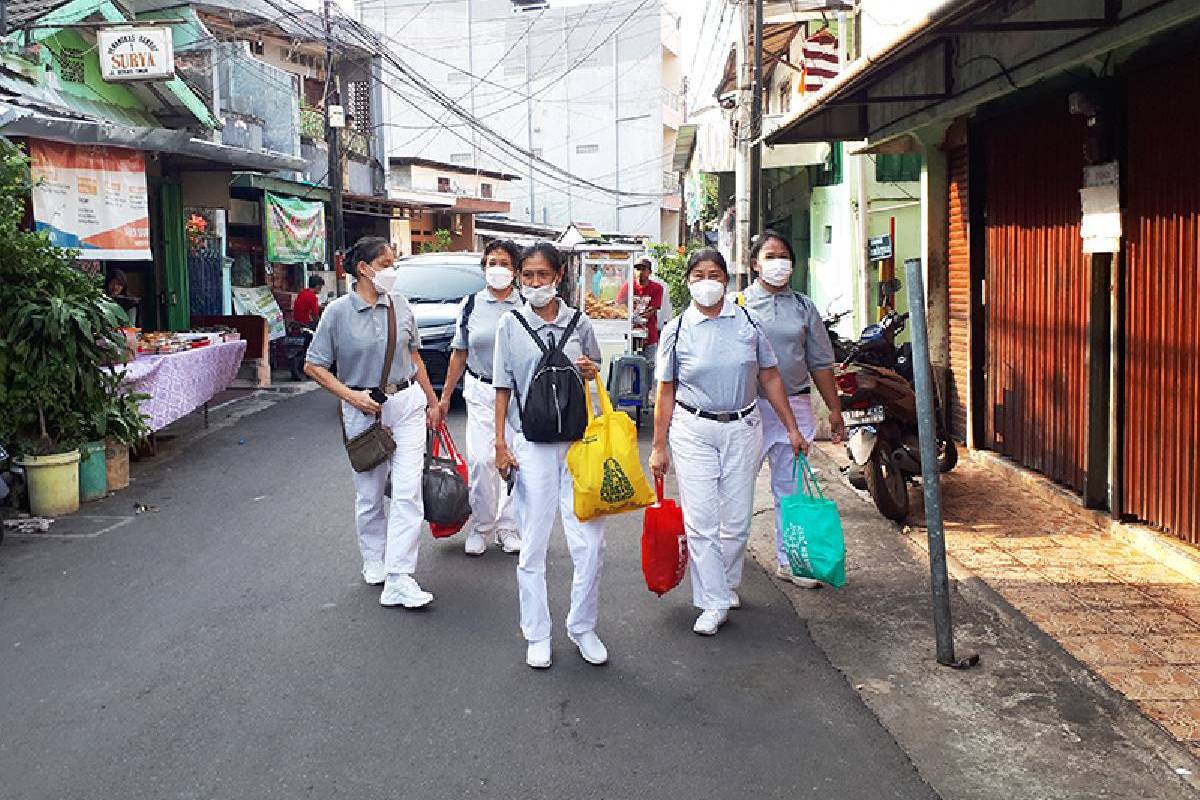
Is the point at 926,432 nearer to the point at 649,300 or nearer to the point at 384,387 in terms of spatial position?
the point at 384,387

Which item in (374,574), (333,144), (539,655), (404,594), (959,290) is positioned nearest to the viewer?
(539,655)

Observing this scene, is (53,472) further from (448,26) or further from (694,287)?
(448,26)

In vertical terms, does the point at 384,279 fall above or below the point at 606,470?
above

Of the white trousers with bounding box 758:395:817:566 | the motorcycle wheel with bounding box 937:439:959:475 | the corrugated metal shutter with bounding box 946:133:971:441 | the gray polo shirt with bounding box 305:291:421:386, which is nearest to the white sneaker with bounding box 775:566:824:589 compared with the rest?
the white trousers with bounding box 758:395:817:566

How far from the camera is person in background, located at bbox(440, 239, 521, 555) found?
7062 millimetres

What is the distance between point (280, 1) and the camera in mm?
24188

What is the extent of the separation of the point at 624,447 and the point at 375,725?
1558 mm

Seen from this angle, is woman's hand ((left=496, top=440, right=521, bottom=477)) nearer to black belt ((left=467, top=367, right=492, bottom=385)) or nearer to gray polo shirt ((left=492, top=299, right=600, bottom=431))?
gray polo shirt ((left=492, top=299, right=600, bottom=431))

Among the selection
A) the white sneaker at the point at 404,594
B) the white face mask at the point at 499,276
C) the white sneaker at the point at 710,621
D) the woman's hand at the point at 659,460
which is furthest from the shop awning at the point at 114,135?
the white sneaker at the point at 710,621

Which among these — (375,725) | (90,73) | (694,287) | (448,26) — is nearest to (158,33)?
(90,73)

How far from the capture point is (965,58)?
9211mm

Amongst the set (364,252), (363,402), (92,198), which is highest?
(92,198)

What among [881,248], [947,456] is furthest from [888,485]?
[881,248]

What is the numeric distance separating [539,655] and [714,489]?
4.00 feet
